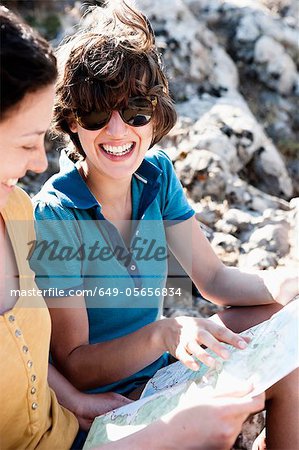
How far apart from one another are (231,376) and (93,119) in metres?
1.01

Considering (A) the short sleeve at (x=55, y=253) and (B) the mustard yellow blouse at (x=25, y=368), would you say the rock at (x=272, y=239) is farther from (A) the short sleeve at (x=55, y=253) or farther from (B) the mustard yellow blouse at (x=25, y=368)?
(B) the mustard yellow blouse at (x=25, y=368)

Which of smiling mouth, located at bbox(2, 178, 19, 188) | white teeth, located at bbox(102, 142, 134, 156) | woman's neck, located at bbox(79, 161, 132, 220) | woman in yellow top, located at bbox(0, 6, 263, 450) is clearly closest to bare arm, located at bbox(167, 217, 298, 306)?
woman's neck, located at bbox(79, 161, 132, 220)

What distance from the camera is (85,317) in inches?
98.0

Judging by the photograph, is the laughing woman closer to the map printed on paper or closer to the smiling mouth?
the map printed on paper

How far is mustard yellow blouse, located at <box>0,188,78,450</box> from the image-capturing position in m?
1.97

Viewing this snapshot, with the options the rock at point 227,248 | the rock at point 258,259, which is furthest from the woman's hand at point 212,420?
the rock at point 227,248

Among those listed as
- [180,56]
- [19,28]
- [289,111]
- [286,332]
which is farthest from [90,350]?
[289,111]

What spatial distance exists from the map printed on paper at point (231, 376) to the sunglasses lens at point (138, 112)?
82 cm

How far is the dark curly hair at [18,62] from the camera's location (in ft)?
5.69

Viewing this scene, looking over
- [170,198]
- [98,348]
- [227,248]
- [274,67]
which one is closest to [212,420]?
[98,348]

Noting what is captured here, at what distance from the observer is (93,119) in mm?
2500

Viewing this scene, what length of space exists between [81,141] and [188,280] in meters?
1.48

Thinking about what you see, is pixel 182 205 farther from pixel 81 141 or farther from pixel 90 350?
pixel 90 350

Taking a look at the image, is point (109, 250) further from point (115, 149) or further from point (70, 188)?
point (115, 149)
